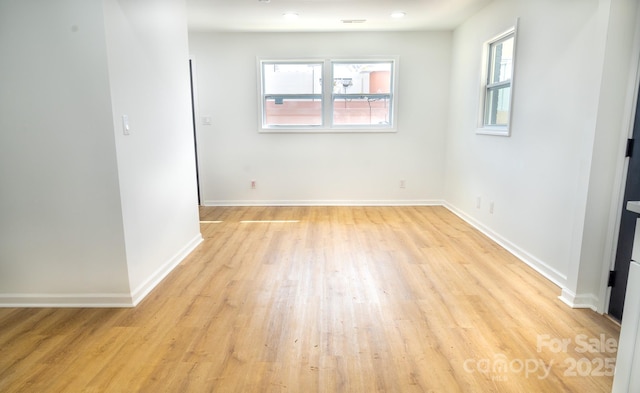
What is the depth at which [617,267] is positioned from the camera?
2.26m

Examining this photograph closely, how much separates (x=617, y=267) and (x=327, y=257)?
2126 mm

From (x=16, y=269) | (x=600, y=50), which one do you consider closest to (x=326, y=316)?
(x=16, y=269)

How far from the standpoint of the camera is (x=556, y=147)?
2.76 m

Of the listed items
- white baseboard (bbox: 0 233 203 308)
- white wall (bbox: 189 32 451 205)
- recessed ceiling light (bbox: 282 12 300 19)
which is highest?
recessed ceiling light (bbox: 282 12 300 19)

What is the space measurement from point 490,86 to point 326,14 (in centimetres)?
207

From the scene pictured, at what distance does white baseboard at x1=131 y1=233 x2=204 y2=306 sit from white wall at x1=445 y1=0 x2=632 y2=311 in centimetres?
299

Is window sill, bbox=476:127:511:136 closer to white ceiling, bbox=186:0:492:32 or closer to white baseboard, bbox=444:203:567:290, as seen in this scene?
white baseboard, bbox=444:203:567:290

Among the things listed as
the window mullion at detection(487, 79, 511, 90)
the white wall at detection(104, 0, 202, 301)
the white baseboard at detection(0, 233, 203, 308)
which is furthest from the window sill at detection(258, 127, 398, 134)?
the white baseboard at detection(0, 233, 203, 308)

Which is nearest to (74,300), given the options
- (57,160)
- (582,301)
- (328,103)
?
(57,160)

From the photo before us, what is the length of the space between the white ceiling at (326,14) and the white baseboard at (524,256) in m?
2.47

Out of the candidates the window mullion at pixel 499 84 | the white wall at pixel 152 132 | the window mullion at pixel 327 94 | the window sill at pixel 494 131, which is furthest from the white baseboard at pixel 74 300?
the window mullion at pixel 499 84

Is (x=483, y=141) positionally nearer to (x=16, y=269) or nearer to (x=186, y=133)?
(x=186, y=133)

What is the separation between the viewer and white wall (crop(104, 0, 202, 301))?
2349 millimetres

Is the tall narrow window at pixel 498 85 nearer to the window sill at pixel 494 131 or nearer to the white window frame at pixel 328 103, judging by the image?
the window sill at pixel 494 131
